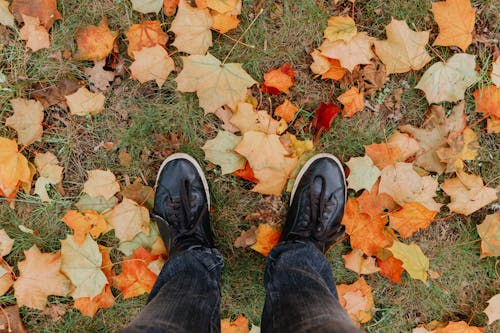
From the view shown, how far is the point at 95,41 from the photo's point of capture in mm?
2078

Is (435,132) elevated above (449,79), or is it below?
below

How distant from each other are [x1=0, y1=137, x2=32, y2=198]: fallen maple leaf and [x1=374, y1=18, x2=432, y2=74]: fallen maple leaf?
1.86m

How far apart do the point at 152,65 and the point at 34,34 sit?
0.61 meters

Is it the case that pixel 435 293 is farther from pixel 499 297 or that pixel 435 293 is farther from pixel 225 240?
pixel 225 240

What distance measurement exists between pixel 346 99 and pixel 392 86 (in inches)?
10.5

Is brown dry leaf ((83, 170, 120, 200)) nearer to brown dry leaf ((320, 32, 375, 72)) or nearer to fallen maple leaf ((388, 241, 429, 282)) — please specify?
brown dry leaf ((320, 32, 375, 72))

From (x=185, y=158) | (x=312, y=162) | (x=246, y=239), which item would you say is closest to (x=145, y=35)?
(x=185, y=158)

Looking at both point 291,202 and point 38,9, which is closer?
point 38,9

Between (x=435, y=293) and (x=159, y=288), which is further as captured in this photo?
(x=435, y=293)

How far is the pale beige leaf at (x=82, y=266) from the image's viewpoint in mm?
2086

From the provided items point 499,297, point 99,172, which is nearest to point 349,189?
point 499,297

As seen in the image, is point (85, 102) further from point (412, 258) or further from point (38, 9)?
point (412, 258)

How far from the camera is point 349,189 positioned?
7.29 ft

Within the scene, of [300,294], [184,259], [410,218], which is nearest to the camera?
[300,294]
